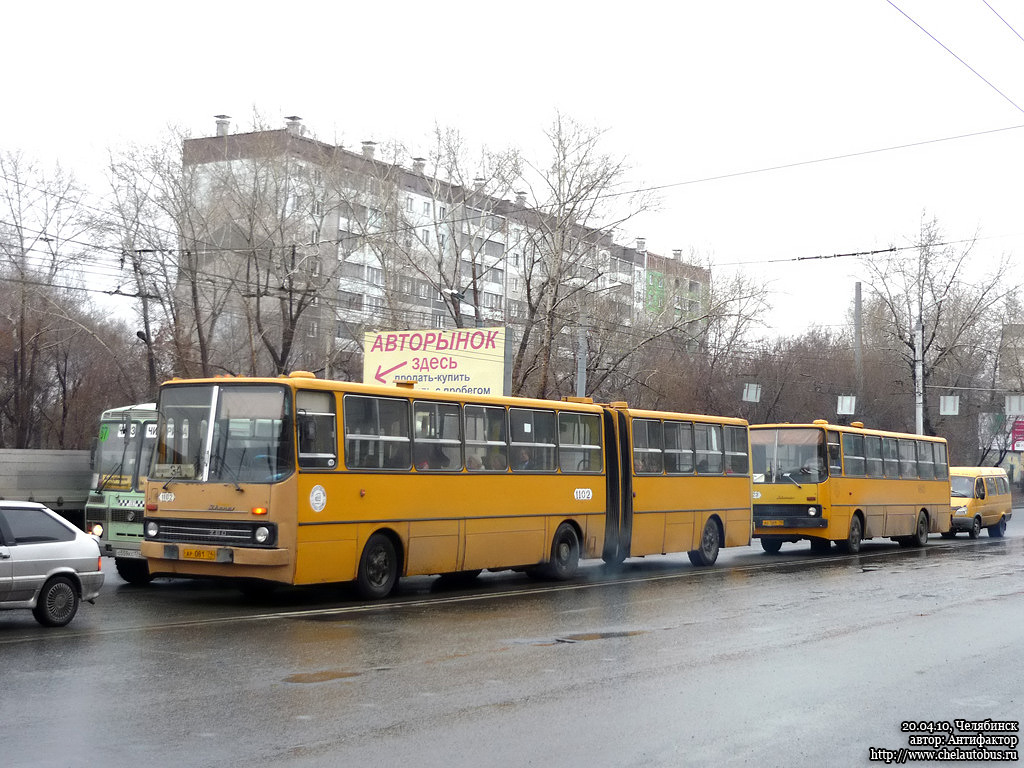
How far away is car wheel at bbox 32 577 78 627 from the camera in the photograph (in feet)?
40.1

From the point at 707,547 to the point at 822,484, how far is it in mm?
4424

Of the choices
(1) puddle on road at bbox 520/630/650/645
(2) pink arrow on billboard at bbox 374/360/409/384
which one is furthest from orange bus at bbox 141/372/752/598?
(2) pink arrow on billboard at bbox 374/360/409/384

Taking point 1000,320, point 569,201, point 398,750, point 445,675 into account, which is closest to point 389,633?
point 445,675

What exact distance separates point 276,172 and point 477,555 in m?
29.3

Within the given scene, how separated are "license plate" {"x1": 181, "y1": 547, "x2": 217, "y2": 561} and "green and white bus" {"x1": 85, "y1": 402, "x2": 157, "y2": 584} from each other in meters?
2.56

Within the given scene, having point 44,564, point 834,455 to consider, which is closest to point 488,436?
point 44,564

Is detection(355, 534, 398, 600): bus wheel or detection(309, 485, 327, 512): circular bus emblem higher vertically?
detection(309, 485, 327, 512): circular bus emblem

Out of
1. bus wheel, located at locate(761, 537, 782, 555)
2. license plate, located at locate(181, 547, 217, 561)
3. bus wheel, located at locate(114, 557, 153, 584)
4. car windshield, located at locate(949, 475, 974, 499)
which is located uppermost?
car windshield, located at locate(949, 475, 974, 499)

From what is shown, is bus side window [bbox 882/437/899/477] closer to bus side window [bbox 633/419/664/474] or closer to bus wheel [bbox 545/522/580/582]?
bus side window [bbox 633/419/664/474]

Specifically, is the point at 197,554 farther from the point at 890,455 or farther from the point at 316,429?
the point at 890,455

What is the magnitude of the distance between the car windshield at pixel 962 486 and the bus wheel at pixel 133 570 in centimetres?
2683

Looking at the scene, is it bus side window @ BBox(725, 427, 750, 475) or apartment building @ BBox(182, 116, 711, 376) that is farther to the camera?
apartment building @ BBox(182, 116, 711, 376)

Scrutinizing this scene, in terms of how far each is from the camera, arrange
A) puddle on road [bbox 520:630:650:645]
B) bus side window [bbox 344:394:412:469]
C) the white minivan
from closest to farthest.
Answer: puddle on road [bbox 520:630:650:645] → bus side window [bbox 344:394:412:469] → the white minivan

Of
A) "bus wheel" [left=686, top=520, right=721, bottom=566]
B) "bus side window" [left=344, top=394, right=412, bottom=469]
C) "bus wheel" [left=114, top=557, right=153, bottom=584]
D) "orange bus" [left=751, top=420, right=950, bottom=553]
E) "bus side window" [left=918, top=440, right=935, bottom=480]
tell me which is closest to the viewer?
"bus side window" [left=344, top=394, right=412, bottom=469]
